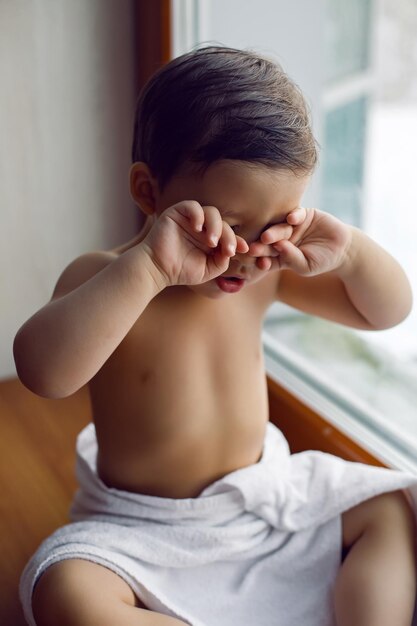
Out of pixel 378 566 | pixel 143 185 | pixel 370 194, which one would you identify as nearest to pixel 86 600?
pixel 378 566

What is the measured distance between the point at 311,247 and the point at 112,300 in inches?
9.1

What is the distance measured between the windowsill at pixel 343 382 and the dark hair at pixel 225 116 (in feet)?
1.92

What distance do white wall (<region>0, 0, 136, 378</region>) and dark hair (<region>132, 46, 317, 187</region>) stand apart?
70cm

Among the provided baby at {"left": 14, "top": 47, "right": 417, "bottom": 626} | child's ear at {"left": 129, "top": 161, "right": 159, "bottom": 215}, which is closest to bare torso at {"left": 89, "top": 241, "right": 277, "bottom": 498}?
baby at {"left": 14, "top": 47, "right": 417, "bottom": 626}

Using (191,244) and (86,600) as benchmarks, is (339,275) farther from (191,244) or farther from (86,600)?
(86,600)

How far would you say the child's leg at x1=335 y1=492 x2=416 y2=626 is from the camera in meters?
0.81

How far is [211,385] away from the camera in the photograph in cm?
92

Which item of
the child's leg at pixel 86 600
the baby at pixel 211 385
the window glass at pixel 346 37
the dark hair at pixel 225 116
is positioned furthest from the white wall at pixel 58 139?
the child's leg at pixel 86 600

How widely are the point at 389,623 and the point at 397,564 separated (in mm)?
70

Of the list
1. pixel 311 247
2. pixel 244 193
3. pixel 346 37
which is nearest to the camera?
pixel 244 193

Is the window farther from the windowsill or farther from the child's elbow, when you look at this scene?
the child's elbow

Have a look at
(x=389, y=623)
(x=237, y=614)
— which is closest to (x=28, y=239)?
(x=237, y=614)

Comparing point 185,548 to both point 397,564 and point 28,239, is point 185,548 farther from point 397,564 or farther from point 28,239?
point 28,239

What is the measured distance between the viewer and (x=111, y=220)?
157cm
